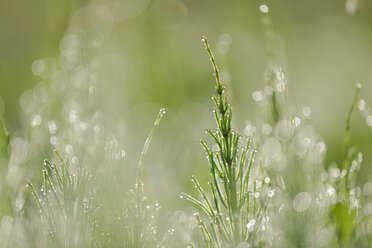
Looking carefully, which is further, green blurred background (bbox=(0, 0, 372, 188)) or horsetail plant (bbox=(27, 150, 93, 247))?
green blurred background (bbox=(0, 0, 372, 188))

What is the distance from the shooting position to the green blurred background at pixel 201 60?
1709mm

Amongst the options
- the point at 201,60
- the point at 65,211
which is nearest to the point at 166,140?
the point at 65,211

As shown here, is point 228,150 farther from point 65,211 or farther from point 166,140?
point 166,140

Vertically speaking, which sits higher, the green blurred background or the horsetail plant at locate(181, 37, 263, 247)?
the green blurred background

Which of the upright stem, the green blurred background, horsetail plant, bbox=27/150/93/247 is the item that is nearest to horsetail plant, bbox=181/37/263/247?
the upright stem

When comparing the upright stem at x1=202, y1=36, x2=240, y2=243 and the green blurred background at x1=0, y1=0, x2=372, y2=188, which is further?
the green blurred background at x1=0, y1=0, x2=372, y2=188

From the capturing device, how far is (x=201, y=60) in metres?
2.89

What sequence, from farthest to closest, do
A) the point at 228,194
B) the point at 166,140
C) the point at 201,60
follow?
the point at 201,60 → the point at 166,140 → the point at 228,194

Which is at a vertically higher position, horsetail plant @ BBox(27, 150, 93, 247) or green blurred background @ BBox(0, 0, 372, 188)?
green blurred background @ BBox(0, 0, 372, 188)

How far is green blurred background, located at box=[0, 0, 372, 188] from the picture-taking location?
171 centimetres

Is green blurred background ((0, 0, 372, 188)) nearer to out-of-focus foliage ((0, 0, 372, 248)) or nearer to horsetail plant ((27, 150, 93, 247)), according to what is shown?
out-of-focus foliage ((0, 0, 372, 248))

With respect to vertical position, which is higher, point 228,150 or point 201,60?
point 201,60

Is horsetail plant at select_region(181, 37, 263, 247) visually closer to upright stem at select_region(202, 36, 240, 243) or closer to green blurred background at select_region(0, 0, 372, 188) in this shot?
upright stem at select_region(202, 36, 240, 243)

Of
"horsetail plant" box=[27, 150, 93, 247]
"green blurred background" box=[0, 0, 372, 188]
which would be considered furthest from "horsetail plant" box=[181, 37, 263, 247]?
"green blurred background" box=[0, 0, 372, 188]
